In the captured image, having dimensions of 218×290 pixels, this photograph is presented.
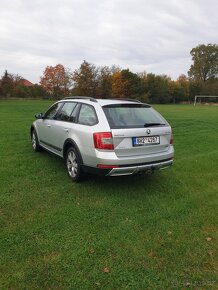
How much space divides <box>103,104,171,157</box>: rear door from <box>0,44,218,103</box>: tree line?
5441cm

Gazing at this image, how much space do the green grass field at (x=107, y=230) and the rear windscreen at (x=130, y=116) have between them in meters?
1.22

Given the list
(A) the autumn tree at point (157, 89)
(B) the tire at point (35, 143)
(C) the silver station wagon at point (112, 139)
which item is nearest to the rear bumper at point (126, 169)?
(C) the silver station wagon at point (112, 139)

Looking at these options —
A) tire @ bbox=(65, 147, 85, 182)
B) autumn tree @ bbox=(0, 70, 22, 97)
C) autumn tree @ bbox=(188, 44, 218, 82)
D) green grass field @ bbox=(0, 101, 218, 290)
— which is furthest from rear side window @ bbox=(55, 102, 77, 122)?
autumn tree @ bbox=(188, 44, 218, 82)

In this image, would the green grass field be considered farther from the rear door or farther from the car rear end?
the rear door

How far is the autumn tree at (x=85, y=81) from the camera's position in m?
66.8

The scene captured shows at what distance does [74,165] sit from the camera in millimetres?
5672

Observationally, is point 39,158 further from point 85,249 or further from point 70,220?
point 85,249

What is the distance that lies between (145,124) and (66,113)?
77.3 inches

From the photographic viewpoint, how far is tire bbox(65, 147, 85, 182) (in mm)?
5386

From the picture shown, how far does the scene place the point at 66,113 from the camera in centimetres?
639

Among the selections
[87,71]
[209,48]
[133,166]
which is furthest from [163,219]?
[209,48]

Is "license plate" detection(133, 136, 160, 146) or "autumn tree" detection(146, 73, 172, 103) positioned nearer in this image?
"license plate" detection(133, 136, 160, 146)

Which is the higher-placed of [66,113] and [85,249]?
[66,113]

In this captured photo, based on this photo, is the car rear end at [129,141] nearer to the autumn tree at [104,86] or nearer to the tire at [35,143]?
the tire at [35,143]
